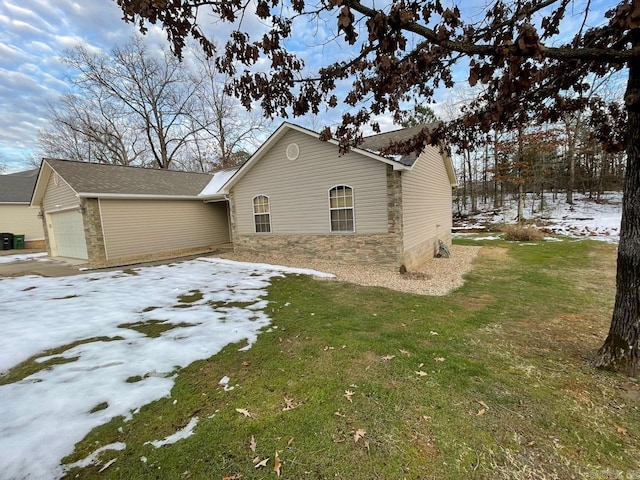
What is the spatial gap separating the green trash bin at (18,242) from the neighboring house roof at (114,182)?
612cm

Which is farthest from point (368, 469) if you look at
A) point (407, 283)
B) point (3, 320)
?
point (3, 320)

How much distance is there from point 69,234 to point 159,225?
3979 millimetres

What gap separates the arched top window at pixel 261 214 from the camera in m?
11.4

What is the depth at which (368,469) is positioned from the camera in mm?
1977

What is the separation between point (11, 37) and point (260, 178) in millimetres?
10129

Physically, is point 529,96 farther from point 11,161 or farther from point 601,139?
point 11,161

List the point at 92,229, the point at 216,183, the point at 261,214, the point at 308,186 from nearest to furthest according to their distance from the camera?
the point at 308,186 < the point at 92,229 < the point at 261,214 < the point at 216,183

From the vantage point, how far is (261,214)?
11.6 meters

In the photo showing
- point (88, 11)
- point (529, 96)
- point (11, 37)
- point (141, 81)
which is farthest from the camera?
point (141, 81)

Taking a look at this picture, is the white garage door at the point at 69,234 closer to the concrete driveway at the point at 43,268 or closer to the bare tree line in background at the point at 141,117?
the concrete driveway at the point at 43,268

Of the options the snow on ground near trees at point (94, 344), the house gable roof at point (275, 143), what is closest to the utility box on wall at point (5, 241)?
the snow on ground near trees at point (94, 344)

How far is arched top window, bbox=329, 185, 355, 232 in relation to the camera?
30.4 feet

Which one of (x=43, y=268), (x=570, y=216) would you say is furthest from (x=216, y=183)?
(x=570, y=216)

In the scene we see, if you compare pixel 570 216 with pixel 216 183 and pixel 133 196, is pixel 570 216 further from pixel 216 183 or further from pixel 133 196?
pixel 133 196
